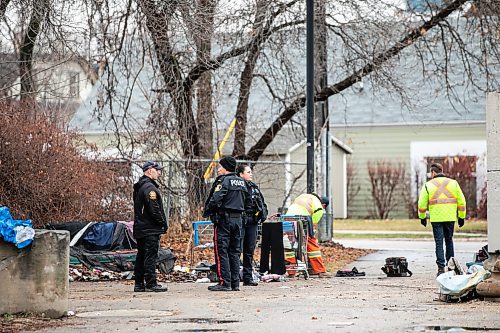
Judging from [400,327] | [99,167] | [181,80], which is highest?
[181,80]

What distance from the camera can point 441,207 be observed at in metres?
16.8

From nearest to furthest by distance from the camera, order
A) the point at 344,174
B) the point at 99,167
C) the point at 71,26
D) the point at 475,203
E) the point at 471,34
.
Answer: the point at 71,26 < the point at 99,167 < the point at 471,34 < the point at 475,203 < the point at 344,174

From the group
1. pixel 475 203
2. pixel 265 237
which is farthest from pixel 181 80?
pixel 475 203

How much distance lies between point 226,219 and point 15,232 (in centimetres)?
434

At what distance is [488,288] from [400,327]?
2.63 meters

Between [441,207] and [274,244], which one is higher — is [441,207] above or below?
above

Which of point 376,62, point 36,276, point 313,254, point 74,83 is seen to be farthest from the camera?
point 376,62

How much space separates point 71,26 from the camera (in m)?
16.5

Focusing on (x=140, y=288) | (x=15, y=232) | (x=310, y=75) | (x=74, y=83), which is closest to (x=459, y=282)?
(x=140, y=288)

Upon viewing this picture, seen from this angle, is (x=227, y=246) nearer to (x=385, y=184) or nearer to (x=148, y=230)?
(x=148, y=230)

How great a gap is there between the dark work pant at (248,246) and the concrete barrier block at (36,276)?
4.75 meters

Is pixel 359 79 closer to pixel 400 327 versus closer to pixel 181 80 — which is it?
pixel 181 80

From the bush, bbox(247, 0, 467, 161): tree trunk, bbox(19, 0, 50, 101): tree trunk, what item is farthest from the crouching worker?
bbox(247, 0, 467, 161): tree trunk

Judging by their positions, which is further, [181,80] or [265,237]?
[181,80]
